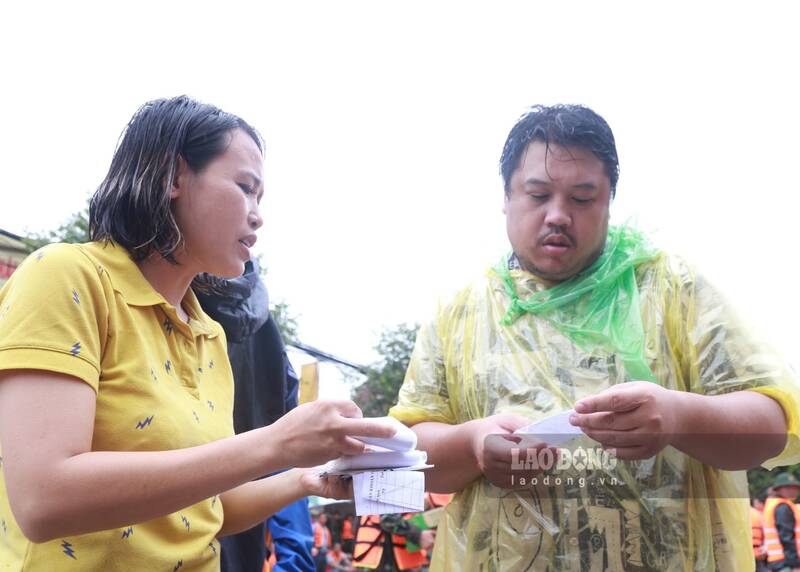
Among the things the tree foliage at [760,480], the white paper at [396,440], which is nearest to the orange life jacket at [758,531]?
the tree foliage at [760,480]

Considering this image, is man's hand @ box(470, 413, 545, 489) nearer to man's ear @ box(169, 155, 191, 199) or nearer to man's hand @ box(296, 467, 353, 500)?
man's hand @ box(296, 467, 353, 500)

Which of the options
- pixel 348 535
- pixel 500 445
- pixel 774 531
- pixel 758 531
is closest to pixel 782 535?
pixel 774 531

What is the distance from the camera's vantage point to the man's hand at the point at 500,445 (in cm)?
169

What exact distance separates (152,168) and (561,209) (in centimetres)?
100

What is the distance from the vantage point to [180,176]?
170 centimetres

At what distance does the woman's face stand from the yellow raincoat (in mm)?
645

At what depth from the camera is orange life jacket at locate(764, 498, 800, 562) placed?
864 cm

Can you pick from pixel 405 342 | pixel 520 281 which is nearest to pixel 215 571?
pixel 520 281

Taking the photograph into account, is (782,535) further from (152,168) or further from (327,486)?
(152,168)

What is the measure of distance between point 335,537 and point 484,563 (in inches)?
662

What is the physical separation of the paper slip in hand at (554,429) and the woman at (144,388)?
402 millimetres

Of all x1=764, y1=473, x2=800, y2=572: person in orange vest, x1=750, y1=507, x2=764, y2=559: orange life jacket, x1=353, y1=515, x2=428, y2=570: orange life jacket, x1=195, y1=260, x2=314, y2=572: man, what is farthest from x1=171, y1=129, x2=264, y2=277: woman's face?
x1=750, y1=507, x2=764, y2=559: orange life jacket

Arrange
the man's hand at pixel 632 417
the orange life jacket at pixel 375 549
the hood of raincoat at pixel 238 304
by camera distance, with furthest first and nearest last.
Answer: the orange life jacket at pixel 375 549, the hood of raincoat at pixel 238 304, the man's hand at pixel 632 417

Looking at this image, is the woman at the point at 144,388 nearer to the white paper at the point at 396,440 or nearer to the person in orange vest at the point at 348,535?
the white paper at the point at 396,440
